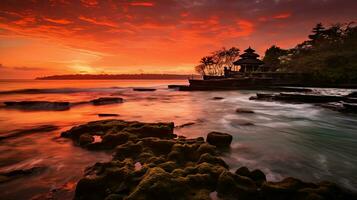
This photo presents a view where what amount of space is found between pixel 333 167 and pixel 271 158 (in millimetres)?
1843

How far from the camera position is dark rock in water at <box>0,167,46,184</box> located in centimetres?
626

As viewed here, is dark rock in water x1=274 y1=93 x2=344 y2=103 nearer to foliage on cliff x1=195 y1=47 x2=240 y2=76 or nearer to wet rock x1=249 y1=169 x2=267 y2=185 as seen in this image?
wet rock x1=249 y1=169 x2=267 y2=185

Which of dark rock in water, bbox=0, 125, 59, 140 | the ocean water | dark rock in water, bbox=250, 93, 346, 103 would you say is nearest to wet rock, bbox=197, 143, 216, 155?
the ocean water

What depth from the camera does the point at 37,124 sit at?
1525cm

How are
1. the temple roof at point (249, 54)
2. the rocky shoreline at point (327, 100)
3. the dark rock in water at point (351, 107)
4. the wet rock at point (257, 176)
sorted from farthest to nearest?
the temple roof at point (249, 54)
the rocky shoreline at point (327, 100)
the dark rock in water at point (351, 107)
the wet rock at point (257, 176)

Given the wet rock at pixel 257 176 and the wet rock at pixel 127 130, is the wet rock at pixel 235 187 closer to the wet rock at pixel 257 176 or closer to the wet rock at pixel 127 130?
the wet rock at pixel 257 176

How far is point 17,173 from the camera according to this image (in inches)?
263

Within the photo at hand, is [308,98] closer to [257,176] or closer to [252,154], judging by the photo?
[252,154]

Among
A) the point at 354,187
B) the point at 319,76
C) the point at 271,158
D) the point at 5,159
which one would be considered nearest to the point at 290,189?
the point at 354,187

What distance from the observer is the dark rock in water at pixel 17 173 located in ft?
20.5

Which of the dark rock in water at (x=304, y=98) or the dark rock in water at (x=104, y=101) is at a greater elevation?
the dark rock in water at (x=304, y=98)

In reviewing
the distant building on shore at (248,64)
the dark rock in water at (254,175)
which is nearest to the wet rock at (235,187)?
the dark rock in water at (254,175)

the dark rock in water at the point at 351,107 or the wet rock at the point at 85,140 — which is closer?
the wet rock at the point at 85,140

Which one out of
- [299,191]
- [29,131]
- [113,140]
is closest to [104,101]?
[29,131]
